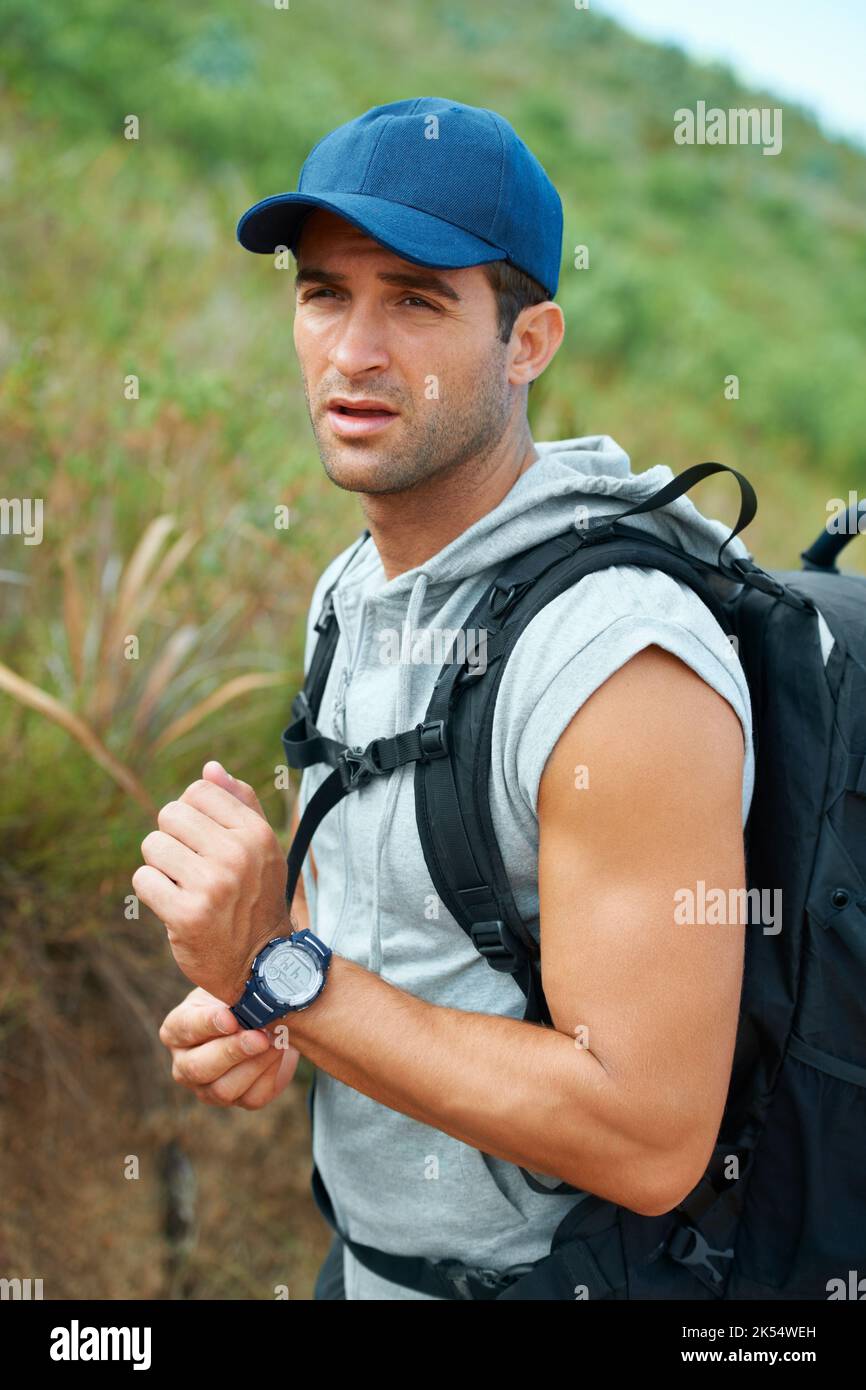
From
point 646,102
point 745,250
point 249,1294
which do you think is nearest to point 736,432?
point 745,250

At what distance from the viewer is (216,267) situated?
7.01m

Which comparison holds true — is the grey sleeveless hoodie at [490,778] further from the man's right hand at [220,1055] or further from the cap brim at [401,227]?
the cap brim at [401,227]

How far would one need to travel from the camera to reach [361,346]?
1.75 meters

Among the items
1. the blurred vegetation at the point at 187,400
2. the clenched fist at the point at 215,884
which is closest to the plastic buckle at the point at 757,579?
the clenched fist at the point at 215,884

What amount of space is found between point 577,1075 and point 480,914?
0.26 metres

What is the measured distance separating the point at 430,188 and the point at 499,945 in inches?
44.0

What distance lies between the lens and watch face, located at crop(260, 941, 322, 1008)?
64.9 inches

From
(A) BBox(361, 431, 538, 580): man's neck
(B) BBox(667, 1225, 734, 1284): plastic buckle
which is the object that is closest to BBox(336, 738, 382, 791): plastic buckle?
(A) BBox(361, 431, 538, 580): man's neck

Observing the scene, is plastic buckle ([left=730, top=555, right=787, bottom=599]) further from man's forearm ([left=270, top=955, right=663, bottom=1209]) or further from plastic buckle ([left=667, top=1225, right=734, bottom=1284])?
plastic buckle ([left=667, top=1225, right=734, bottom=1284])

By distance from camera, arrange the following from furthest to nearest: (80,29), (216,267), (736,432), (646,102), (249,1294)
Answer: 1. (646,102)
2. (736,432)
3. (80,29)
4. (216,267)
5. (249,1294)

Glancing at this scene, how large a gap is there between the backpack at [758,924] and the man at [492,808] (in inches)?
2.1

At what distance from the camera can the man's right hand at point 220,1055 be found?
1728 mm

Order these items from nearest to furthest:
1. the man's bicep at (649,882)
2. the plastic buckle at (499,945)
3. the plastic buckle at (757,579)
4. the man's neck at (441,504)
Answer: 1. the man's bicep at (649,882)
2. the plastic buckle at (499,945)
3. the plastic buckle at (757,579)
4. the man's neck at (441,504)

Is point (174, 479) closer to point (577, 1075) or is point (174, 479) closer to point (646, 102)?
point (577, 1075)
